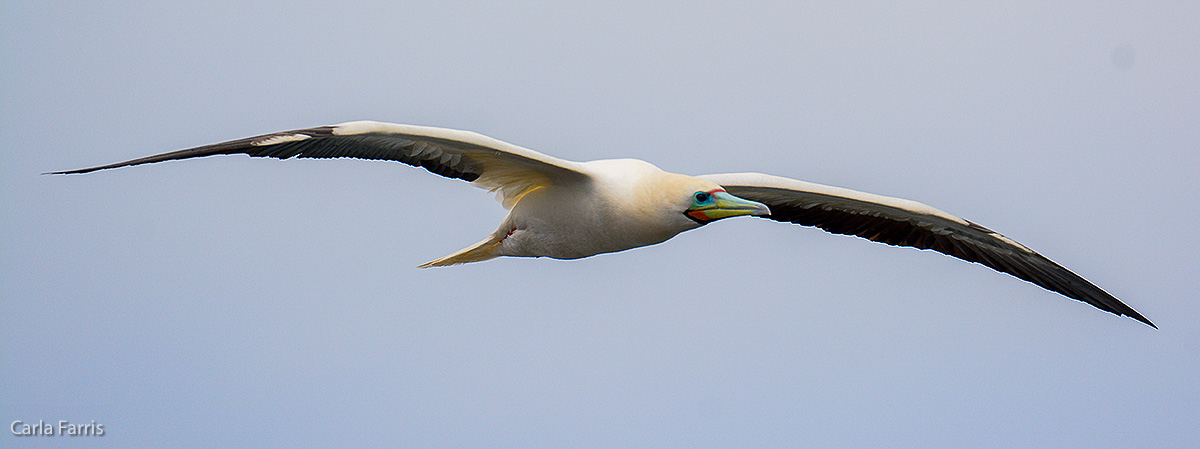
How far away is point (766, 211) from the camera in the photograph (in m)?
6.51

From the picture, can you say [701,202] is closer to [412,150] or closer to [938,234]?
[412,150]

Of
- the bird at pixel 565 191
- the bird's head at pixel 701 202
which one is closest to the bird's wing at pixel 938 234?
the bird at pixel 565 191

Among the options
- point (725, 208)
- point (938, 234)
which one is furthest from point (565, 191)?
point (938, 234)

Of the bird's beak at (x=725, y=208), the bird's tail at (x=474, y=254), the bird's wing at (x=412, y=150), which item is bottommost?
the bird's tail at (x=474, y=254)

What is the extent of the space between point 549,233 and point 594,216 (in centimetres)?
45

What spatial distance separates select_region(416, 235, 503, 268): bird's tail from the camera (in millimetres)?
7730

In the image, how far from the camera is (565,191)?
693 centimetres

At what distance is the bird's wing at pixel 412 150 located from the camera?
622 centimetres

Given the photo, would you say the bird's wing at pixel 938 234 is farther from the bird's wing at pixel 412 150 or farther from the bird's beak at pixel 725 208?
the bird's wing at pixel 412 150

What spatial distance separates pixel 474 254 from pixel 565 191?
50.4 inches

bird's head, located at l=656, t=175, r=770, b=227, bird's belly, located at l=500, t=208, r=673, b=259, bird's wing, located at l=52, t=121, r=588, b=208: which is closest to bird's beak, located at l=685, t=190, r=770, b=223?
bird's head, located at l=656, t=175, r=770, b=227

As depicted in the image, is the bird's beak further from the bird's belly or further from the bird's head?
the bird's belly

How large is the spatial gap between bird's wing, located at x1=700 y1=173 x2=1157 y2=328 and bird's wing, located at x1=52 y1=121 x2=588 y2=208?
2.14 meters

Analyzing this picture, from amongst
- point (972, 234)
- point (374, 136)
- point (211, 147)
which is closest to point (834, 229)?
point (972, 234)
